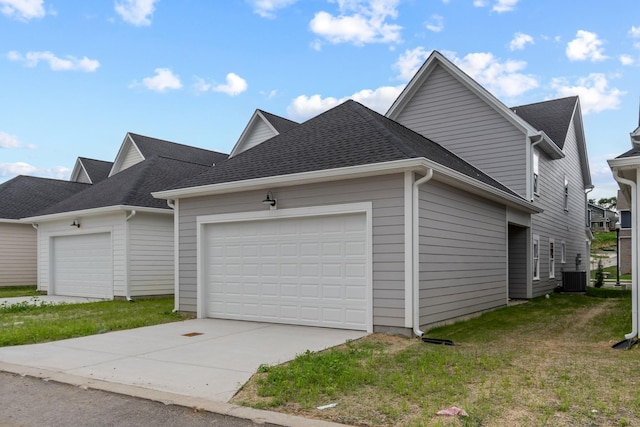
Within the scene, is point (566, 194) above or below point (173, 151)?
below

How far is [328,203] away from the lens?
30.3 ft

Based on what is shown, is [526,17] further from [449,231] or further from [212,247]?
Result: [212,247]

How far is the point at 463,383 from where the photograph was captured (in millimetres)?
5246

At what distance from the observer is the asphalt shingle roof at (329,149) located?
8.98 m

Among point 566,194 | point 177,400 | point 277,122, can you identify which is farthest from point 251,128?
point 177,400

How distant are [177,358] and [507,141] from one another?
1162cm

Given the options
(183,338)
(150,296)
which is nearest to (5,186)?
(150,296)

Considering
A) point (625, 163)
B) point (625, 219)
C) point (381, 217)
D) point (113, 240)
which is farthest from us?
point (625, 219)

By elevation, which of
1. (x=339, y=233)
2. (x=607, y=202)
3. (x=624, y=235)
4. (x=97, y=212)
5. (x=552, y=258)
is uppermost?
(x=607, y=202)

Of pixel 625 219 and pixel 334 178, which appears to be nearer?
pixel 334 178

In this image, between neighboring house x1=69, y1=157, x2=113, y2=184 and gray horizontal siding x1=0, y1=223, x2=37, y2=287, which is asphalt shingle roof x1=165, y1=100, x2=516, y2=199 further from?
neighboring house x1=69, y1=157, x2=113, y2=184

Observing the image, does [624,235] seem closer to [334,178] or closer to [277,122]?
[277,122]

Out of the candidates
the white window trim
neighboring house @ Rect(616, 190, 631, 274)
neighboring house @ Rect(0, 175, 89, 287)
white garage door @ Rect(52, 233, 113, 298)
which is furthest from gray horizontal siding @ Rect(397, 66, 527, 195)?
neighboring house @ Rect(616, 190, 631, 274)

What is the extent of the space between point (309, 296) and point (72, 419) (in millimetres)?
5449
